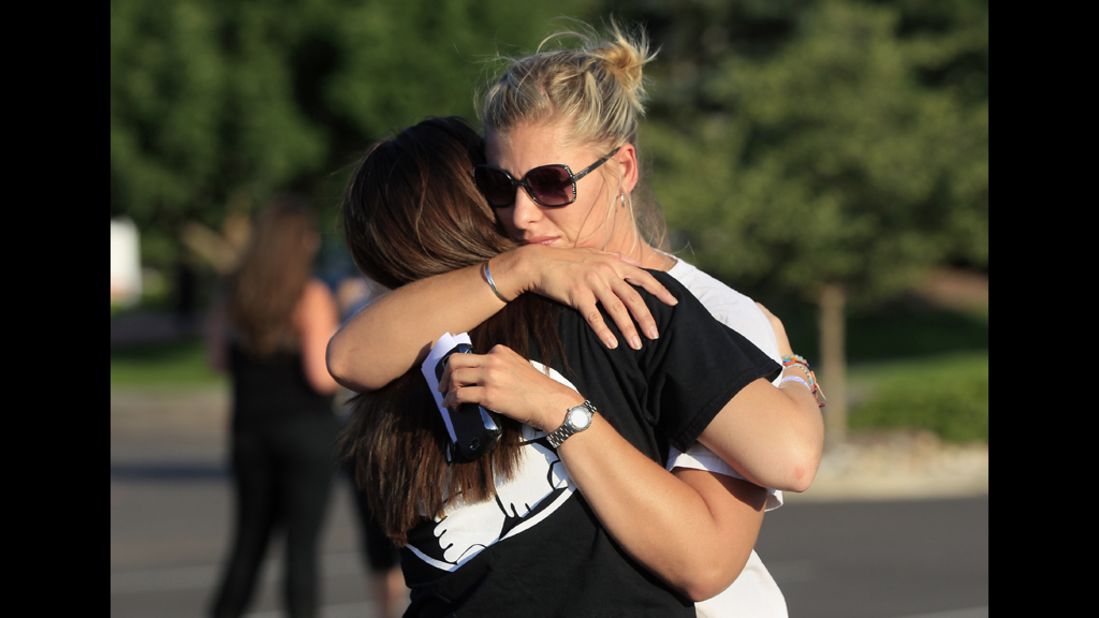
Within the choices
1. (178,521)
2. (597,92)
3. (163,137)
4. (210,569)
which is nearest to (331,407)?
(210,569)

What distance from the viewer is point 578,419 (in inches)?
83.1

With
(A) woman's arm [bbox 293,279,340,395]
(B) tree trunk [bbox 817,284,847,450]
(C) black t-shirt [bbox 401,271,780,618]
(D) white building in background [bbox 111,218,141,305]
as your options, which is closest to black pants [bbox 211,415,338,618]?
(A) woman's arm [bbox 293,279,340,395]

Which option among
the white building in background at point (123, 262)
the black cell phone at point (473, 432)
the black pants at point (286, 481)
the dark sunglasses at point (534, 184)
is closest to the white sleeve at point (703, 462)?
the black cell phone at point (473, 432)

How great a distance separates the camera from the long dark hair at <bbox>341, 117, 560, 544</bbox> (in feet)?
7.29

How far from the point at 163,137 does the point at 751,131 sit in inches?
561

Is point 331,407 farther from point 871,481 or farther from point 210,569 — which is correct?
point 871,481

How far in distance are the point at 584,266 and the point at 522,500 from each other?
38cm

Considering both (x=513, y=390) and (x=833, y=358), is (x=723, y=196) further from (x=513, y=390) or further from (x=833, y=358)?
(x=513, y=390)

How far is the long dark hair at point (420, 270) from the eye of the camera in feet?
7.29

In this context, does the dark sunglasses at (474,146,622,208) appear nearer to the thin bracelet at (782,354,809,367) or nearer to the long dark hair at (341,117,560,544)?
the long dark hair at (341,117,560,544)

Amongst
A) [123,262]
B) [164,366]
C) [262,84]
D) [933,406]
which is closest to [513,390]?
[933,406]

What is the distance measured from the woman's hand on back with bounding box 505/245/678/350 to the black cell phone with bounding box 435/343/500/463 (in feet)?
0.71

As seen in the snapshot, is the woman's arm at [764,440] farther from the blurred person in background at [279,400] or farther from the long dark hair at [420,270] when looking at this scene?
the blurred person in background at [279,400]

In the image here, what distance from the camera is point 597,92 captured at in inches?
92.9
